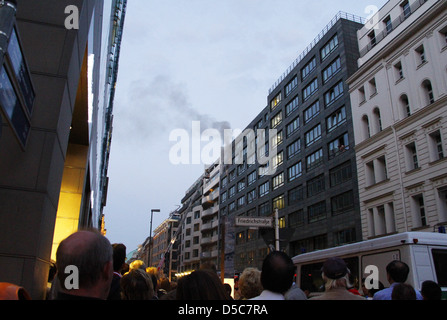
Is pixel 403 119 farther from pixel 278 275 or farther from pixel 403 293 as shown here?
pixel 278 275

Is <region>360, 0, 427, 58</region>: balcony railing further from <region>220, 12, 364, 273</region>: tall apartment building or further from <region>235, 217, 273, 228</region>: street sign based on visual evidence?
<region>235, 217, 273, 228</region>: street sign

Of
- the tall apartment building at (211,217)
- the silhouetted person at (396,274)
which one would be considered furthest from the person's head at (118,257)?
the tall apartment building at (211,217)

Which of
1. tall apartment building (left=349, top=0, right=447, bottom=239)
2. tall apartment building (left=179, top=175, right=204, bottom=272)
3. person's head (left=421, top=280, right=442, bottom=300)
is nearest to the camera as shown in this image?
person's head (left=421, top=280, right=442, bottom=300)

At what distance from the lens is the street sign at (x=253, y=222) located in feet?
42.9

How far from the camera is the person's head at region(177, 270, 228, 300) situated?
8.36ft

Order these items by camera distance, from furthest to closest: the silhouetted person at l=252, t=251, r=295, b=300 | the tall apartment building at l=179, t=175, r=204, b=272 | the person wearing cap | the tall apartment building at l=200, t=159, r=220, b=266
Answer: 1. the tall apartment building at l=179, t=175, r=204, b=272
2. the tall apartment building at l=200, t=159, r=220, b=266
3. the person wearing cap
4. the silhouetted person at l=252, t=251, r=295, b=300

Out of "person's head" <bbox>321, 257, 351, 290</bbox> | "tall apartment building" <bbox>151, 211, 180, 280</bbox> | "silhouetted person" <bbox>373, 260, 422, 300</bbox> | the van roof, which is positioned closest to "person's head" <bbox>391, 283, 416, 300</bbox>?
"silhouetted person" <bbox>373, 260, 422, 300</bbox>

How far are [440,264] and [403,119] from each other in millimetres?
19814

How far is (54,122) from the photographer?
5773 millimetres

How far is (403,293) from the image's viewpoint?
3873 mm

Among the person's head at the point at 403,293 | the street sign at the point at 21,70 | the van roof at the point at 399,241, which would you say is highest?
the street sign at the point at 21,70

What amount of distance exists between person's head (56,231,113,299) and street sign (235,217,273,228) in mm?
11000

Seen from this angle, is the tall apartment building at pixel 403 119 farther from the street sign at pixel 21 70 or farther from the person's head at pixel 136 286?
the street sign at pixel 21 70

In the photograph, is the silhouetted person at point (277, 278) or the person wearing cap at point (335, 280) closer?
the silhouetted person at point (277, 278)
